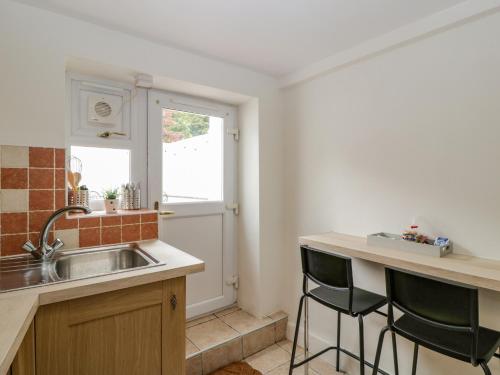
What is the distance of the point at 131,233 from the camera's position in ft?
6.06

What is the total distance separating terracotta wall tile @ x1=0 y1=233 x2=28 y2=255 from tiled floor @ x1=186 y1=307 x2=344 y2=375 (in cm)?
119

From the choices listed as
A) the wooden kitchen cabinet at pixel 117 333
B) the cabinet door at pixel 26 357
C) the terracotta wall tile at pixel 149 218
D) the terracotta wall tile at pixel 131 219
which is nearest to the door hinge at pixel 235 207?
the terracotta wall tile at pixel 149 218

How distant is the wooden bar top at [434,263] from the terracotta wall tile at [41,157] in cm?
161

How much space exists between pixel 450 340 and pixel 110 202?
1925 millimetres

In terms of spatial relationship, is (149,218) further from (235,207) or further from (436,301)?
(436,301)

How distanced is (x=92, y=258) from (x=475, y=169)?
213 centimetres

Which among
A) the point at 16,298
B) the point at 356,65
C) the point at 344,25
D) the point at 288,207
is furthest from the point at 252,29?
the point at 16,298

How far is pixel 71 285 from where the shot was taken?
3.71ft

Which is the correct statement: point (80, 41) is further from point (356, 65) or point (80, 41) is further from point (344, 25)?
point (356, 65)

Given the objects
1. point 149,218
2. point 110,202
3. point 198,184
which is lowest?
point 149,218

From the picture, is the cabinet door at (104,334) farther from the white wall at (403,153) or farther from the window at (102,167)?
the white wall at (403,153)

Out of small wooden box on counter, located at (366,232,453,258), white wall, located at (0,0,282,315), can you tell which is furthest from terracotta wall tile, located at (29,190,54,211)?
small wooden box on counter, located at (366,232,453,258)

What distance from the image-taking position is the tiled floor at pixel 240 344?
1939 mm

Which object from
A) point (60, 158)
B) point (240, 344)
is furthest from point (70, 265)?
point (240, 344)
